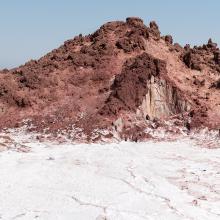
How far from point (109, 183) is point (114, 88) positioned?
12.3 metres

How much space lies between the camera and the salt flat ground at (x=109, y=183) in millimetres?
13562

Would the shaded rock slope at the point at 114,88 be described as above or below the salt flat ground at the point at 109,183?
above

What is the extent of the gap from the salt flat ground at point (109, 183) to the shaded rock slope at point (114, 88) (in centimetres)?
334

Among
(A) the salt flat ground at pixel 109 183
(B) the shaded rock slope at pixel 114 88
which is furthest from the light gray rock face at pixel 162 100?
(A) the salt flat ground at pixel 109 183

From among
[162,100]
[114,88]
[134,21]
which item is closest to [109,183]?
[114,88]

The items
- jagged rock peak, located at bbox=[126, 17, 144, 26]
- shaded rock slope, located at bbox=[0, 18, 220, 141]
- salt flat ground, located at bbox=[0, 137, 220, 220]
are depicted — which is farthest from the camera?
jagged rock peak, located at bbox=[126, 17, 144, 26]

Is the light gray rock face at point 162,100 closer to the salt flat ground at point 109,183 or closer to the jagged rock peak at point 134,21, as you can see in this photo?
the salt flat ground at point 109,183

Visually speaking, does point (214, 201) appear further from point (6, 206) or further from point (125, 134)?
point (125, 134)

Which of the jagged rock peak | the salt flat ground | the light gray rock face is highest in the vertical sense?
the jagged rock peak

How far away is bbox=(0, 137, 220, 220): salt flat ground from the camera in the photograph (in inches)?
534

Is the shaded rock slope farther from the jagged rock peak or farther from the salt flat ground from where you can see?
the salt flat ground

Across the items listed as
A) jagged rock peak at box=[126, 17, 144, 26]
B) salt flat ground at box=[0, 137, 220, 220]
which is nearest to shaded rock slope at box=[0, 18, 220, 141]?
jagged rock peak at box=[126, 17, 144, 26]

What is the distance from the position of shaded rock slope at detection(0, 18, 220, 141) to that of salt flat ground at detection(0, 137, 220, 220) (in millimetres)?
3336

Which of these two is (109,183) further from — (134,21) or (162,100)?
(134,21)
